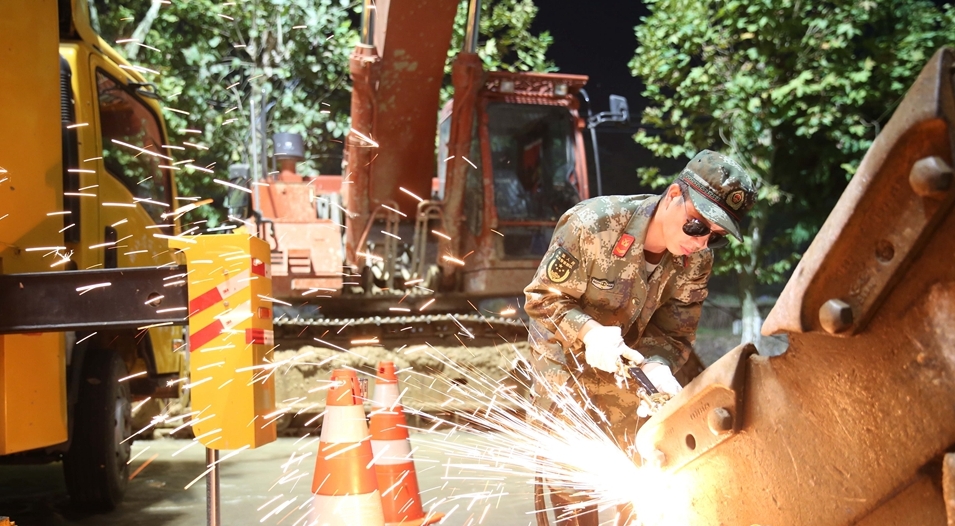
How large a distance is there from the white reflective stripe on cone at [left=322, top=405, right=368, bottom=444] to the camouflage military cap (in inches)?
65.8

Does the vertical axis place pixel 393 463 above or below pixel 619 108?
below

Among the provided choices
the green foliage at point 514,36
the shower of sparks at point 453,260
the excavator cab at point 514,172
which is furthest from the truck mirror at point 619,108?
the green foliage at point 514,36

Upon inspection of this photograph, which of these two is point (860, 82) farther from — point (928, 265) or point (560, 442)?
point (928, 265)

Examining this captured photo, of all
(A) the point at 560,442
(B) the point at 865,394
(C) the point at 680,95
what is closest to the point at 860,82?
(C) the point at 680,95

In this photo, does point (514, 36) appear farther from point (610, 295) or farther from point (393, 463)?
point (610, 295)

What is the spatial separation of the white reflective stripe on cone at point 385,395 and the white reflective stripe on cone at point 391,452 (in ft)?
0.62

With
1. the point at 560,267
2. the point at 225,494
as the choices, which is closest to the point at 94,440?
the point at 225,494

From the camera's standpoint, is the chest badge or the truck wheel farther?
the truck wheel

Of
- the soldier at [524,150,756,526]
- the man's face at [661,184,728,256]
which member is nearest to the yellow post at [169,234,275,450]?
the soldier at [524,150,756,526]

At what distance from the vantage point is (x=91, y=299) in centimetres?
331

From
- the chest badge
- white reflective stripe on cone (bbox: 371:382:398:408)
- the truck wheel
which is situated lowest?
the truck wheel

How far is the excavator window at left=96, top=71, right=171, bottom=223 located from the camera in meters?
4.93

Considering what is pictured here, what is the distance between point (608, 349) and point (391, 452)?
1703 mm

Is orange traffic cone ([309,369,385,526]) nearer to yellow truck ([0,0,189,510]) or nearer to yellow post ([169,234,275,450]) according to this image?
yellow post ([169,234,275,450])
